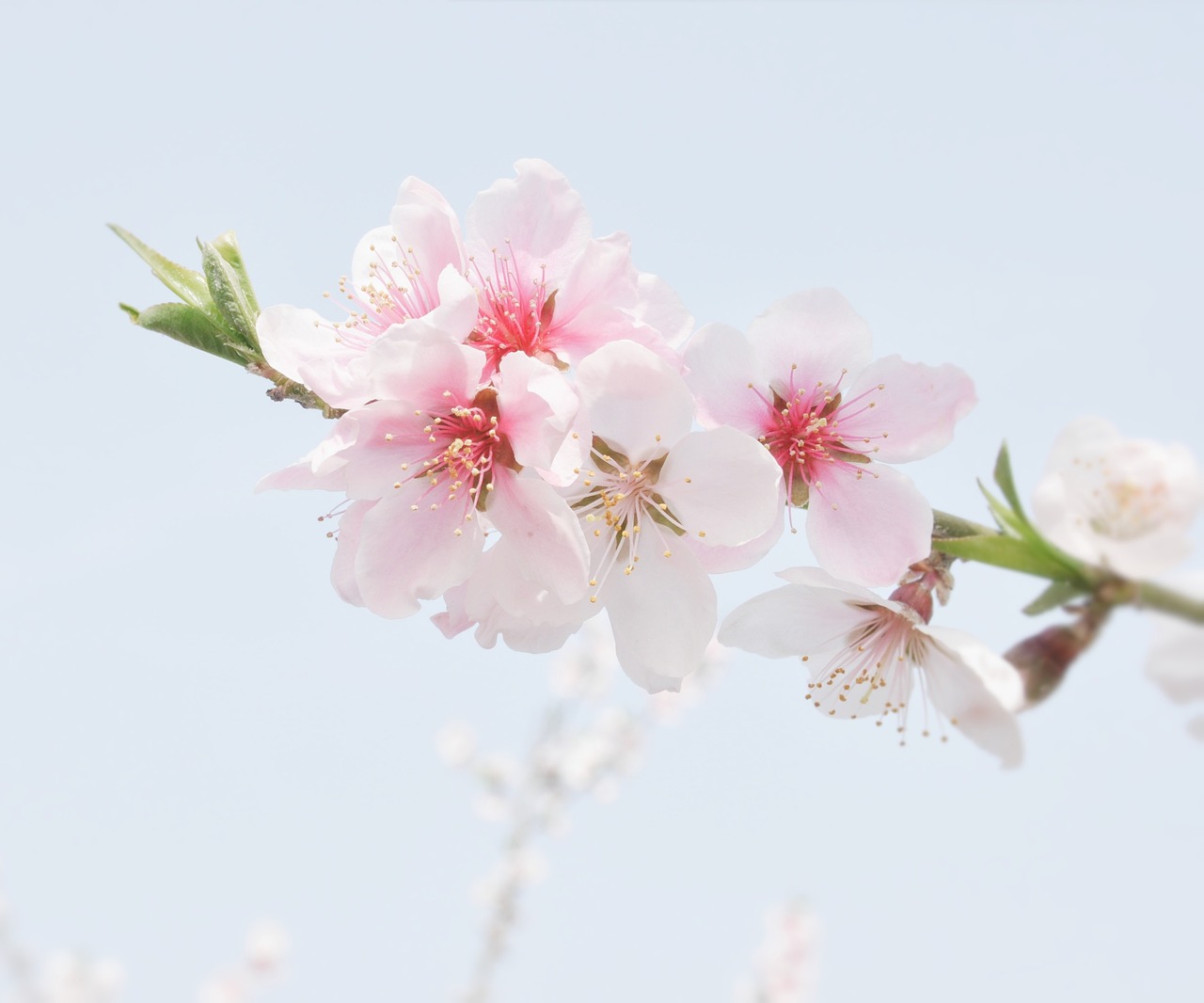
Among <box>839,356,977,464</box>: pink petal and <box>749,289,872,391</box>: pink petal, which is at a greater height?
<box>749,289,872,391</box>: pink petal

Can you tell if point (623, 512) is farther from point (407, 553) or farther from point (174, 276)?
point (174, 276)

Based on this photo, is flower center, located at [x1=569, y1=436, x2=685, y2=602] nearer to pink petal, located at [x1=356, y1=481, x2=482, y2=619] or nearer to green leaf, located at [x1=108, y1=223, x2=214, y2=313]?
pink petal, located at [x1=356, y1=481, x2=482, y2=619]

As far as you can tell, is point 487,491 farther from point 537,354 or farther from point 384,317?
point 384,317

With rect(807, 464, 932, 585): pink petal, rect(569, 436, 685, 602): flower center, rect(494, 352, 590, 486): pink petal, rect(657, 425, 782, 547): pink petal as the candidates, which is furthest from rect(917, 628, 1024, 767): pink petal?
rect(494, 352, 590, 486): pink petal

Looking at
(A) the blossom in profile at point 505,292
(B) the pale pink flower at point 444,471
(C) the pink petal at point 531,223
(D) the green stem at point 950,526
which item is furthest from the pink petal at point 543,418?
(D) the green stem at point 950,526

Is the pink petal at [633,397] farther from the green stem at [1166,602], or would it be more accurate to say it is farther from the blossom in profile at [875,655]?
the green stem at [1166,602]

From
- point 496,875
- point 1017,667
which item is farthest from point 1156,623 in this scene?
point 496,875

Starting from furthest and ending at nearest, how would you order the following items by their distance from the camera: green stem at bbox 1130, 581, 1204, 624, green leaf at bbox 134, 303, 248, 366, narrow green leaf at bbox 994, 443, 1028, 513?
green leaf at bbox 134, 303, 248, 366 → narrow green leaf at bbox 994, 443, 1028, 513 → green stem at bbox 1130, 581, 1204, 624
